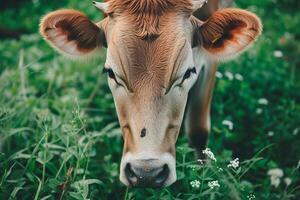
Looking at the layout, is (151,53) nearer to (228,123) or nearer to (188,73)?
(188,73)

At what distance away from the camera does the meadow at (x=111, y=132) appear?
3791 millimetres

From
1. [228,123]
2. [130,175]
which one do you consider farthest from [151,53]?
[228,123]

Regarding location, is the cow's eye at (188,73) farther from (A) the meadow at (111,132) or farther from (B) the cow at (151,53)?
(A) the meadow at (111,132)

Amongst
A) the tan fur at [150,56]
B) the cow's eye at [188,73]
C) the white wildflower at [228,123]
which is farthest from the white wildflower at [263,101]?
the tan fur at [150,56]

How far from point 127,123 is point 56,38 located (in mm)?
964

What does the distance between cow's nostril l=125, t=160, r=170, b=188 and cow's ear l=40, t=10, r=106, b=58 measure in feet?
4.08

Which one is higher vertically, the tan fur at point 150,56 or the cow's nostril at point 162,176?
the tan fur at point 150,56

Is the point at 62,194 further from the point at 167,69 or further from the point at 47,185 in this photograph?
the point at 167,69

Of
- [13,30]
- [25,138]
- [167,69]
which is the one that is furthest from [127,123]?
[13,30]

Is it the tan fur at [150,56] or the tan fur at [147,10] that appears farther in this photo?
the tan fur at [147,10]

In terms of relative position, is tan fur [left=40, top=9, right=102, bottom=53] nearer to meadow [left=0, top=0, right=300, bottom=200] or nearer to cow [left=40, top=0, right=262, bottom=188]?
cow [left=40, top=0, right=262, bottom=188]

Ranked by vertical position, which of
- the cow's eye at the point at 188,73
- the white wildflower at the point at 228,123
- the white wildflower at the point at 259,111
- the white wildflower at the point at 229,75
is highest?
the cow's eye at the point at 188,73

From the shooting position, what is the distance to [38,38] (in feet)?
23.9

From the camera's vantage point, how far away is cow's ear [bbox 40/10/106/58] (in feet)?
12.6
